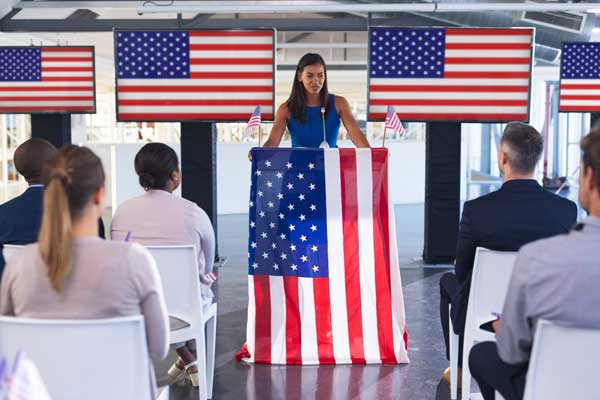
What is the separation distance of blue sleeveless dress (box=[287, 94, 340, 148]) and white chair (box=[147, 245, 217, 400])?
1.61 m

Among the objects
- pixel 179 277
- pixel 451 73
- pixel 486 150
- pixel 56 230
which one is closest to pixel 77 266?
pixel 56 230

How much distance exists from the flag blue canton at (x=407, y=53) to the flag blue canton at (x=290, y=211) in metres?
2.82

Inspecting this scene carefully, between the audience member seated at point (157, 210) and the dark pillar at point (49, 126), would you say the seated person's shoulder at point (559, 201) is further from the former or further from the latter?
the dark pillar at point (49, 126)

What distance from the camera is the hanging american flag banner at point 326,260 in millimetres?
4039

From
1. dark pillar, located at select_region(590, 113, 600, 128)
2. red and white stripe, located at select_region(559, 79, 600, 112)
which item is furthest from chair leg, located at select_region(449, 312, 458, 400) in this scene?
dark pillar, located at select_region(590, 113, 600, 128)

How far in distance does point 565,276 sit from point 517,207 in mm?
1174

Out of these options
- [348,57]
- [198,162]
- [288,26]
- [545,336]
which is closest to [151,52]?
[198,162]

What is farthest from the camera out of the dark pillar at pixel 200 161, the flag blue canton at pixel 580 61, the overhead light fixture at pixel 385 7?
the flag blue canton at pixel 580 61

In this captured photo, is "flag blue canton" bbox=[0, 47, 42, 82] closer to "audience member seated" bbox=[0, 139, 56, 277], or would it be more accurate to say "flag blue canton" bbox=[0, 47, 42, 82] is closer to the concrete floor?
the concrete floor

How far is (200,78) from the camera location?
6730 millimetres

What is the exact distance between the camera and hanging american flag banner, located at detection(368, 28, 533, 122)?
6.59 metres

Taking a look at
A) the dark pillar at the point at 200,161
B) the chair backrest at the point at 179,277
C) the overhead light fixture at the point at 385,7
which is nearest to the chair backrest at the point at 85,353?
the chair backrest at the point at 179,277

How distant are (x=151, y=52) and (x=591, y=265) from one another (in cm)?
538

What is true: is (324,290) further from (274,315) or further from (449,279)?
(449,279)
